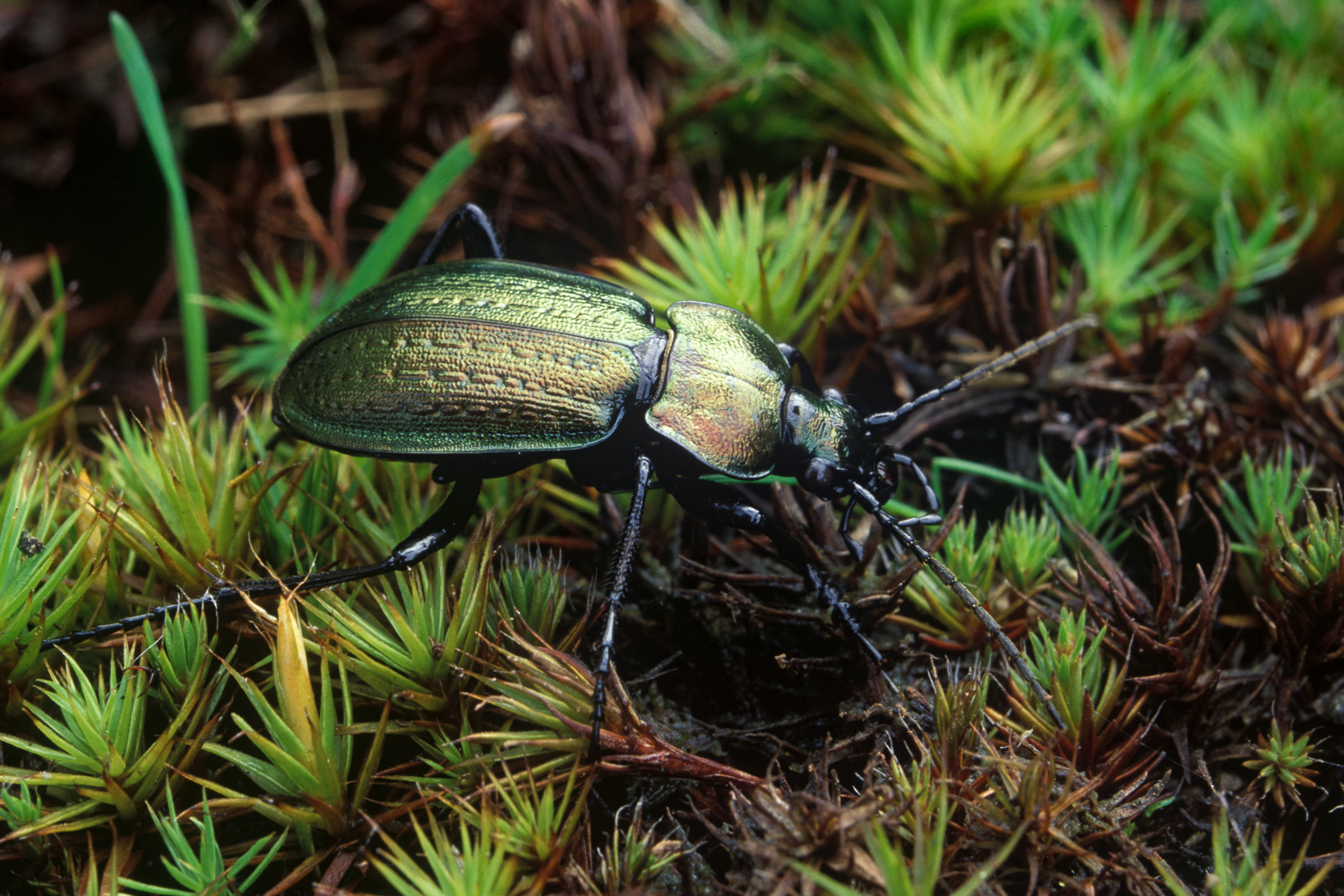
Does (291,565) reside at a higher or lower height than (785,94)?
lower

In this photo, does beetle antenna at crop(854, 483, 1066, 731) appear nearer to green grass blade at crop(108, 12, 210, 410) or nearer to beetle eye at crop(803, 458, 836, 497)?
beetle eye at crop(803, 458, 836, 497)

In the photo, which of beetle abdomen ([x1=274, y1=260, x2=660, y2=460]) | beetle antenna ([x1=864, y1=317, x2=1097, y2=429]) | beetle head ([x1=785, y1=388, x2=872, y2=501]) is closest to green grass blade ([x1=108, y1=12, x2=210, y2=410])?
beetle abdomen ([x1=274, y1=260, x2=660, y2=460])

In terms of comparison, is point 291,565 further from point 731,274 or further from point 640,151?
point 640,151

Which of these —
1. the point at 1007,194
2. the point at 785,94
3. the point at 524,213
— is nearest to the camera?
the point at 1007,194

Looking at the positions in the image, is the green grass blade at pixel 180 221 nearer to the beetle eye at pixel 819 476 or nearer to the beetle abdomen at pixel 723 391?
the beetle abdomen at pixel 723 391

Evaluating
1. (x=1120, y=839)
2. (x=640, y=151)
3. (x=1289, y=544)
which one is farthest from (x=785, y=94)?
(x=1120, y=839)

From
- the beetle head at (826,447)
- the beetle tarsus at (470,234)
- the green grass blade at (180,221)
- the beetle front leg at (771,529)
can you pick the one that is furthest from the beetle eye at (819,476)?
the green grass blade at (180,221)
